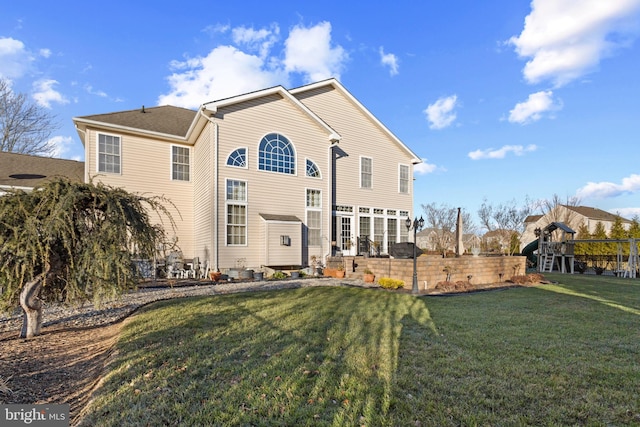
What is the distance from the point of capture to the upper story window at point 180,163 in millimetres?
14438

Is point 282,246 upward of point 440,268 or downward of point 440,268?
upward

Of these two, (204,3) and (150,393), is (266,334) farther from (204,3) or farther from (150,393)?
(204,3)

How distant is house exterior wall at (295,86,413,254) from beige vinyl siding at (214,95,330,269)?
1.83 metres

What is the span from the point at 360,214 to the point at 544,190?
26931 millimetres

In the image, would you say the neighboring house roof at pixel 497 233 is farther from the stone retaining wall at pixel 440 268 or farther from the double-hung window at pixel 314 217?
the double-hung window at pixel 314 217

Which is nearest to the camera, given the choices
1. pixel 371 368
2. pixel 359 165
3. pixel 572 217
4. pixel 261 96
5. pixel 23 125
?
pixel 371 368

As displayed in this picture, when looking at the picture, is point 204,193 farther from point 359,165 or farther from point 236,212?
point 359,165

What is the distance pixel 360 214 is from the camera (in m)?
16.7

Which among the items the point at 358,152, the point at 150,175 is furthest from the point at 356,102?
the point at 150,175

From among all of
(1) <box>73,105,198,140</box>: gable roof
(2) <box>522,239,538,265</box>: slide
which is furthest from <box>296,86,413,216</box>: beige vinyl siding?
(2) <box>522,239,538,265</box>: slide

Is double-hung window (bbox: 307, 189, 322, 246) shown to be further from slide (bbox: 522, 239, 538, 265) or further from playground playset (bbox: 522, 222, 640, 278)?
slide (bbox: 522, 239, 538, 265)

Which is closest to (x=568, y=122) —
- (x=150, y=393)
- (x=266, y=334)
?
(x=266, y=334)

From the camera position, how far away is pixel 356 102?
56.7ft

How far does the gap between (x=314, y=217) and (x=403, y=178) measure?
6698mm
